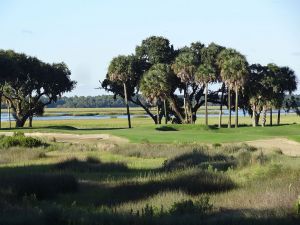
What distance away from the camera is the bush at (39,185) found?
1283 cm

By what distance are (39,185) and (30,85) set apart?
59.0 meters

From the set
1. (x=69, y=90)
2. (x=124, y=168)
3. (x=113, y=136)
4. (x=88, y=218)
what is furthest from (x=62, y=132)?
(x=88, y=218)

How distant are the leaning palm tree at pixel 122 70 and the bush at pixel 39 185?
56136 mm

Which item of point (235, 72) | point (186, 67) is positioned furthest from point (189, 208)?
point (186, 67)

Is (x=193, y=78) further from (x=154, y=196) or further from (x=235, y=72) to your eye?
(x=154, y=196)

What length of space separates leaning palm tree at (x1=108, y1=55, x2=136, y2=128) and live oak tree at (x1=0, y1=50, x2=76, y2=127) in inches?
276

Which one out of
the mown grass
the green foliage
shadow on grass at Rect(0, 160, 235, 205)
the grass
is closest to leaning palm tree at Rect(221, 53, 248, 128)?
the green foliage

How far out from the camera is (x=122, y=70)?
232ft

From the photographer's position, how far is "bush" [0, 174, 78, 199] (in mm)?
12828

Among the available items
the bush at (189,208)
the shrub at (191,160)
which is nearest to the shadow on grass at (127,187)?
the bush at (189,208)

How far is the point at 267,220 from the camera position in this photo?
845 centimetres

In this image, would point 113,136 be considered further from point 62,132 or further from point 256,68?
point 256,68

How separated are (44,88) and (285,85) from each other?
34.1m

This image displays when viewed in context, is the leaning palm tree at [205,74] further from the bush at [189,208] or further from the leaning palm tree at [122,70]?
the bush at [189,208]
